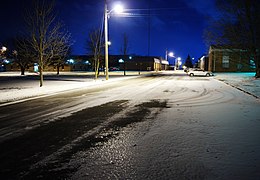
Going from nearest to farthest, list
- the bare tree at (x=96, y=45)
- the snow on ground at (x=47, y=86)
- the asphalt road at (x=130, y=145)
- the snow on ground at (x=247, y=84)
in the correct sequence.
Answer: the asphalt road at (x=130, y=145) → the snow on ground at (x=47, y=86) → the snow on ground at (x=247, y=84) → the bare tree at (x=96, y=45)

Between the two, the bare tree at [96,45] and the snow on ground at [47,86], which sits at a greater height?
the bare tree at [96,45]

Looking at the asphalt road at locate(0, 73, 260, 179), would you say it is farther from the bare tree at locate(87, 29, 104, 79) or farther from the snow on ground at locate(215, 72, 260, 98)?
the bare tree at locate(87, 29, 104, 79)

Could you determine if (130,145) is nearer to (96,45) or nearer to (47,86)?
(47,86)

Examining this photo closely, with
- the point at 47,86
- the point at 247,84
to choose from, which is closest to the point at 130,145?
the point at 47,86

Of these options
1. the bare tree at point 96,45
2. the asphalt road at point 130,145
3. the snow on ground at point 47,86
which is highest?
the bare tree at point 96,45

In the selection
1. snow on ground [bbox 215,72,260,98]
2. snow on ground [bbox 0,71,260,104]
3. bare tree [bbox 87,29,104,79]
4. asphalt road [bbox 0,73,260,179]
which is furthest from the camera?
bare tree [bbox 87,29,104,79]

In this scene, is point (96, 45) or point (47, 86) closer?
point (47, 86)

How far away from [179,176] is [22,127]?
4.63 m

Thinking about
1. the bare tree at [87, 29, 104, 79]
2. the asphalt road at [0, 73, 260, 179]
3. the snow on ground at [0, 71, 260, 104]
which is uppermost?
the bare tree at [87, 29, 104, 79]

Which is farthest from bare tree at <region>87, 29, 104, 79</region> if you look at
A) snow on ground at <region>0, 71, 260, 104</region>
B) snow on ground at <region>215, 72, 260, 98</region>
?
snow on ground at <region>215, 72, 260, 98</region>

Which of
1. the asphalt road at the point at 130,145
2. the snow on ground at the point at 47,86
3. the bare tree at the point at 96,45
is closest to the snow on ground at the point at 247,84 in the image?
the snow on ground at the point at 47,86

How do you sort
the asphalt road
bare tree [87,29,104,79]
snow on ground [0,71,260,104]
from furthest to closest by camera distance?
bare tree [87,29,104,79]
snow on ground [0,71,260,104]
the asphalt road

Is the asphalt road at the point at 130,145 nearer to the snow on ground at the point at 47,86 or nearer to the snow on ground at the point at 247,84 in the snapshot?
the snow on ground at the point at 47,86

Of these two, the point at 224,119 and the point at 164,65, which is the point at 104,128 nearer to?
the point at 224,119
